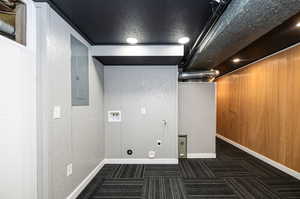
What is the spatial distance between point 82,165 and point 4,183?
4.20 feet

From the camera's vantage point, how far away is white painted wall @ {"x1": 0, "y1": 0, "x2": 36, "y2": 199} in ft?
4.62

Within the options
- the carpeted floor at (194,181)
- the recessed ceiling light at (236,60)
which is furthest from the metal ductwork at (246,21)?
the carpeted floor at (194,181)

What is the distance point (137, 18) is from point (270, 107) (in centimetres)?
335

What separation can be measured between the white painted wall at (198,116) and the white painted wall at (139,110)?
56cm

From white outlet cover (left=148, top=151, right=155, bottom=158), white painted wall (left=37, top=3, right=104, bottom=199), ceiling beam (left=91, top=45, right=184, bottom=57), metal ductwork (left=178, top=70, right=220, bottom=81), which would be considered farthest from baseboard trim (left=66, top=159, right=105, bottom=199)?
metal ductwork (left=178, top=70, right=220, bottom=81)

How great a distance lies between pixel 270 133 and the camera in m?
3.62

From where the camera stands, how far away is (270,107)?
3637mm

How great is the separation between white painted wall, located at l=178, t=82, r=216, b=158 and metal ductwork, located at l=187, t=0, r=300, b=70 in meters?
1.71

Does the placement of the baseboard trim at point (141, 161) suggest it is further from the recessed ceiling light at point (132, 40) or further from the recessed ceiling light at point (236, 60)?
the recessed ceiling light at point (236, 60)

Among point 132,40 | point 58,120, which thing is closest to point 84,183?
point 58,120

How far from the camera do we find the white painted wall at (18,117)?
1.41 m

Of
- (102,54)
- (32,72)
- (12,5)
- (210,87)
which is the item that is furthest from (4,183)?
(210,87)

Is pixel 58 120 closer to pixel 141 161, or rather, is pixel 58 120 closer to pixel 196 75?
pixel 141 161

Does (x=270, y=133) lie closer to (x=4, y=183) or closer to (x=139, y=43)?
(x=139, y=43)
